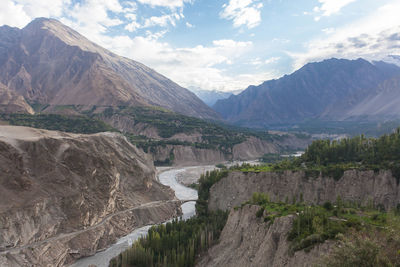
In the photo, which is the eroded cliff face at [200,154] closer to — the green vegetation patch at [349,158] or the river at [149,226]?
the river at [149,226]

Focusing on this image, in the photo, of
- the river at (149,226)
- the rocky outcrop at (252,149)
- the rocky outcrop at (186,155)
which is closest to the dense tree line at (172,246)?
the river at (149,226)

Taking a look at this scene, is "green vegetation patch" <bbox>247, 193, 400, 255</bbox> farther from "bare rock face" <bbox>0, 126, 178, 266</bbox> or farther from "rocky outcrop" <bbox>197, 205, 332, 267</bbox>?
"bare rock face" <bbox>0, 126, 178, 266</bbox>

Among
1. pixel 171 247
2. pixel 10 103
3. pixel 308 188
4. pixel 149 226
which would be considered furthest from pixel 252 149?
pixel 10 103

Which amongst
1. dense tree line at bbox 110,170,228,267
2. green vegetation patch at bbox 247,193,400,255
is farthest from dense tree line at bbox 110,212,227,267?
green vegetation patch at bbox 247,193,400,255

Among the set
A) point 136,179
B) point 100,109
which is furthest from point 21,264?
point 100,109

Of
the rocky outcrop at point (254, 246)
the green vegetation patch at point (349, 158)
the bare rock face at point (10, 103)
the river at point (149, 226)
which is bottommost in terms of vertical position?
the river at point (149, 226)

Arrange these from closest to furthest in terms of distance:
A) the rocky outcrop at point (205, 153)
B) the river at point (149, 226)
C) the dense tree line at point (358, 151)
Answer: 1. the river at point (149, 226)
2. the dense tree line at point (358, 151)
3. the rocky outcrop at point (205, 153)
